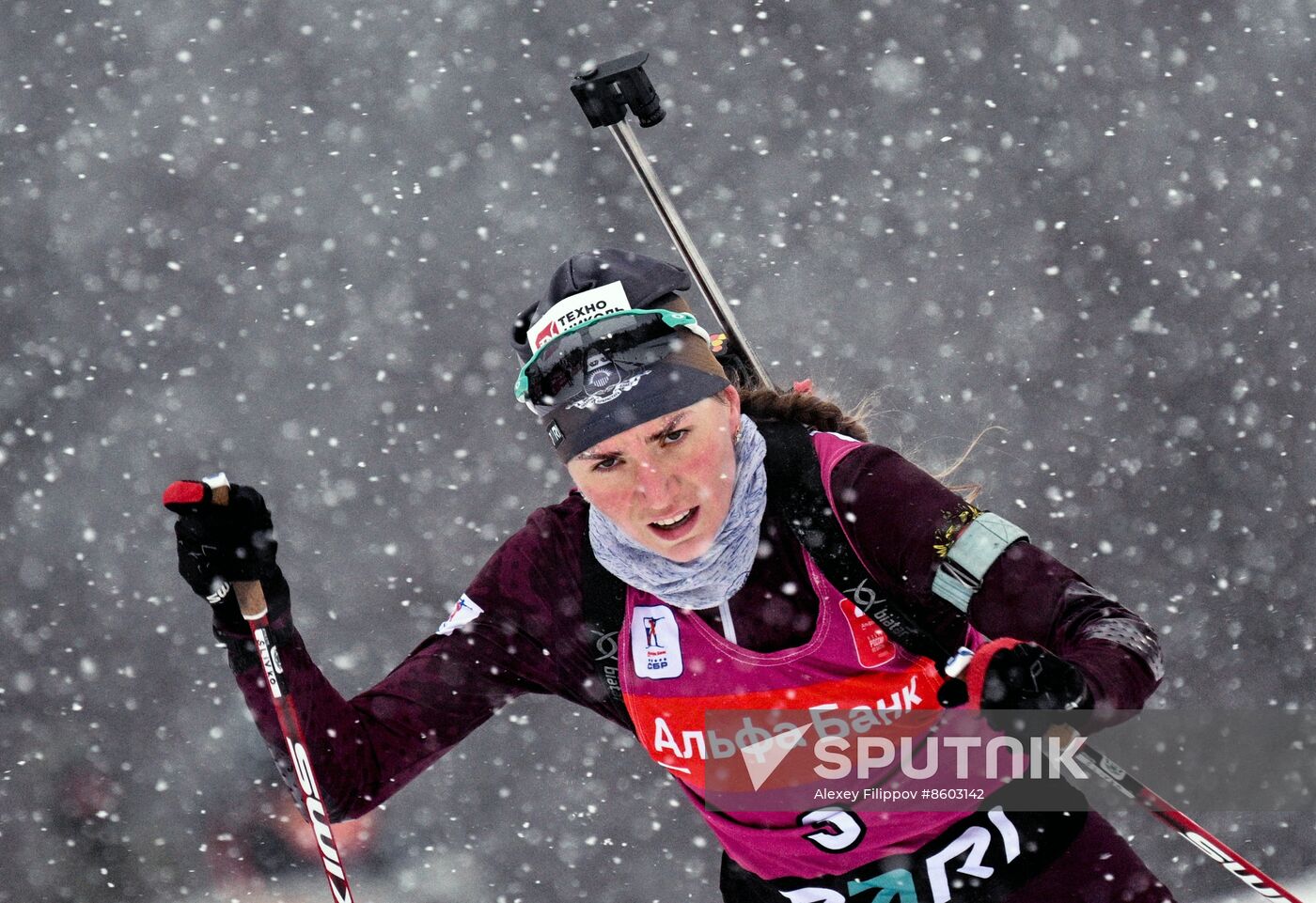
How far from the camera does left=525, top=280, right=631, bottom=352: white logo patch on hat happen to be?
2.22m

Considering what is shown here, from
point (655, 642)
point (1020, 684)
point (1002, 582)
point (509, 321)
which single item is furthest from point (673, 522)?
point (509, 321)

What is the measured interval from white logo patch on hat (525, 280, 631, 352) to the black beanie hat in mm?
13

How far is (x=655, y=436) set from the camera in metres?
2.14

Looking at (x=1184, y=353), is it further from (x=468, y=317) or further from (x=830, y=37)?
(x=468, y=317)

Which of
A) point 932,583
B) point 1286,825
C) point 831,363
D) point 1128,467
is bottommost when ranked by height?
point 1286,825

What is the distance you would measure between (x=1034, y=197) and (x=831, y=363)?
104 cm

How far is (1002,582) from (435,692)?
3.34ft

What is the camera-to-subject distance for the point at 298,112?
510cm

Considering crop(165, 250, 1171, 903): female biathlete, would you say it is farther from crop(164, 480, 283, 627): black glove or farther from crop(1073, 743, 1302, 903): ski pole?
crop(1073, 743, 1302, 903): ski pole

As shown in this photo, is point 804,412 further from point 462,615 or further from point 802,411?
point 462,615

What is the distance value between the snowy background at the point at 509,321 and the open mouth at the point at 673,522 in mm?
2947

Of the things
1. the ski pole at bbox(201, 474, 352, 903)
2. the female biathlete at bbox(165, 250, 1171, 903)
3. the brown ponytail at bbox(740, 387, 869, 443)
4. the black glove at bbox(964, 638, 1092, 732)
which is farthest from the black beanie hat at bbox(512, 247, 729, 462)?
the black glove at bbox(964, 638, 1092, 732)

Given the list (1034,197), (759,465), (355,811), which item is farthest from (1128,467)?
(355,811)

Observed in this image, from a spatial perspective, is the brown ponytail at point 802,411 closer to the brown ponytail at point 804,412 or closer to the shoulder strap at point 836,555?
the brown ponytail at point 804,412
